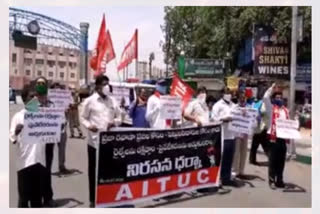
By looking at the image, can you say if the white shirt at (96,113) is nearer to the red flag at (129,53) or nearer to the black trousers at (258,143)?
the red flag at (129,53)

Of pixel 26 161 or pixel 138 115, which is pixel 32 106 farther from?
pixel 138 115

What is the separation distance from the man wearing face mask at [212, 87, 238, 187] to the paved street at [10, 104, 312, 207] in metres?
0.18

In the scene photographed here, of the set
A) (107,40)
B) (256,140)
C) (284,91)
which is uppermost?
(107,40)

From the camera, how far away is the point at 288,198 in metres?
4.96

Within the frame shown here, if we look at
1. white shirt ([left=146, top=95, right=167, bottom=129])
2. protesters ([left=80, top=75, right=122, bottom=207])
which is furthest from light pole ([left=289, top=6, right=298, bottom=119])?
protesters ([left=80, top=75, right=122, bottom=207])

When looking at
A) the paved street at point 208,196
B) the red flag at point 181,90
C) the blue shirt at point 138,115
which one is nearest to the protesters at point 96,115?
the paved street at point 208,196

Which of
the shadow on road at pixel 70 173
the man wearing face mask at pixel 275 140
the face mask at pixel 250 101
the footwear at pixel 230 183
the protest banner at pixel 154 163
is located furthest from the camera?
the face mask at pixel 250 101

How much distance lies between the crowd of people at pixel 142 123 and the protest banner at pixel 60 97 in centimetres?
5

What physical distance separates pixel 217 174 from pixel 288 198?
2.28ft

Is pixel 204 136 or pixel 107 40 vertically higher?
pixel 107 40

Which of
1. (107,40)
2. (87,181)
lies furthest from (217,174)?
(107,40)

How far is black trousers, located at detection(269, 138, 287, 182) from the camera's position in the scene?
5.55m

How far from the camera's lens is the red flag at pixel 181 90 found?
5.38 metres
